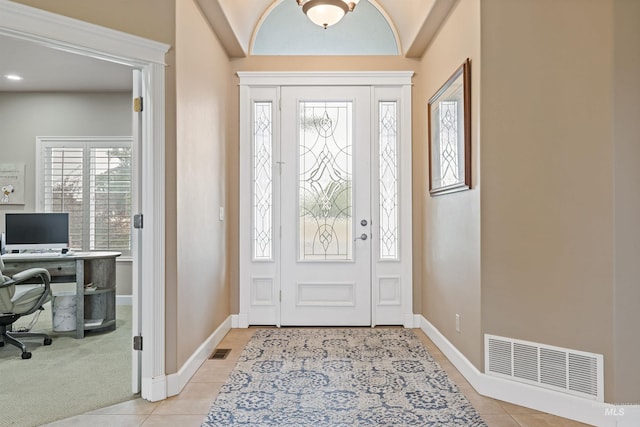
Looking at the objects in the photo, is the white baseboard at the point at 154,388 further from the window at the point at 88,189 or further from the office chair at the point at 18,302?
the window at the point at 88,189

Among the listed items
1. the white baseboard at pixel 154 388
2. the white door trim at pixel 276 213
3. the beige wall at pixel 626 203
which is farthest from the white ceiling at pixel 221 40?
the white baseboard at pixel 154 388

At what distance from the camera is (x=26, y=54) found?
412 cm

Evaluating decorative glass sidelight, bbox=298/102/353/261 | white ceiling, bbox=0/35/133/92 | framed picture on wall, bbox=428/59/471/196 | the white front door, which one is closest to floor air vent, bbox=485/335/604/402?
framed picture on wall, bbox=428/59/471/196

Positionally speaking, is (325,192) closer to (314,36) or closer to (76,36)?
(314,36)

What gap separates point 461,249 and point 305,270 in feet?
5.68

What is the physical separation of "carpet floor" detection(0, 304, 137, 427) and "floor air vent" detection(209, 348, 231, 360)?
24.9 inches

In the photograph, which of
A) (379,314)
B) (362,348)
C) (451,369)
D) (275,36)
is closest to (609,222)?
(451,369)

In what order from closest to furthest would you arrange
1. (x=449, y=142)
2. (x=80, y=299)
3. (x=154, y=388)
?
(x=154, y=388)
(x=449, y=142)
(x=80, y=299)

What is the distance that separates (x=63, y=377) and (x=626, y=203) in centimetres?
373

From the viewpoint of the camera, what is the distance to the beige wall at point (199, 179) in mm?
2840

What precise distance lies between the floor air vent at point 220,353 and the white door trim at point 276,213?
2.28ft

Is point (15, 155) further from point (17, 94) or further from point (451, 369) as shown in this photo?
point (451, 369)

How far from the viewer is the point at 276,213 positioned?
4367mm

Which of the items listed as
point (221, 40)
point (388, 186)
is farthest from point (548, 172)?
point (221, 40)
